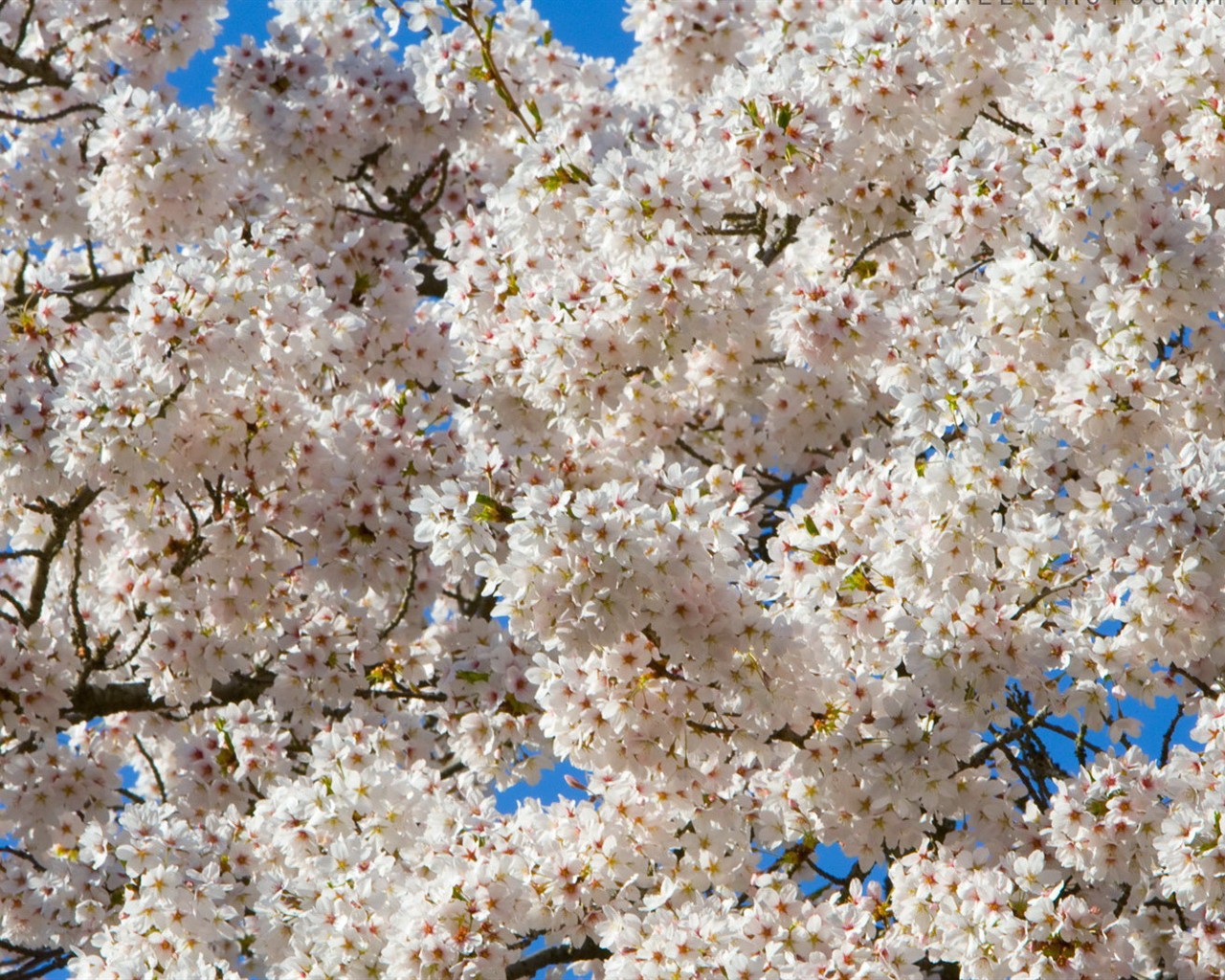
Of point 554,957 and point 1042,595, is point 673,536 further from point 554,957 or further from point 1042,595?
point 554,957

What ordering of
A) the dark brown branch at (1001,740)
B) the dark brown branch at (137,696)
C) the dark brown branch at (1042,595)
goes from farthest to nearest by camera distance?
1. the dark brown branch at (137,696)
2. the dark brown branch at (1001,740)
3. the dark brown branch at (1042,595)

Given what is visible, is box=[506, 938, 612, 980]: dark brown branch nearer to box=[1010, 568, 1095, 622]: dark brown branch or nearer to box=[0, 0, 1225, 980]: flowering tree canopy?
A: box=[0, 0, 1225, 980]: flowering tree canopy

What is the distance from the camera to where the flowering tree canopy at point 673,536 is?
664 centimetres

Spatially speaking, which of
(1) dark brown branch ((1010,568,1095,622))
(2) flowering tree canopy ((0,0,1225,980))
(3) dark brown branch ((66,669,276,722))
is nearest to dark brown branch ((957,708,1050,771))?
(2) flowering tree canopy ((0,0,1225,980))

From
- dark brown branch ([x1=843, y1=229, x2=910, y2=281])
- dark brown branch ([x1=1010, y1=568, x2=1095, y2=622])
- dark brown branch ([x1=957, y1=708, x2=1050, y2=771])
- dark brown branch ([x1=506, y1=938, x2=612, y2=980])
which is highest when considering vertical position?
dark brown branch ([x1=843, y1=229, x2=910, y2=281])

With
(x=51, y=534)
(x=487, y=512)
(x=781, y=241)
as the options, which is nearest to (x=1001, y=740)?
(x=487, y=512)

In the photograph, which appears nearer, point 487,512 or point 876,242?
point 487,512

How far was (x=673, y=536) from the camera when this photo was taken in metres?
6.00

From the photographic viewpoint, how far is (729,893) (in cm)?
736

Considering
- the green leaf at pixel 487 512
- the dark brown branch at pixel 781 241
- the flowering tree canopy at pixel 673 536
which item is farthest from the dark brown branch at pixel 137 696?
the dark brown branch at pixel 781 241

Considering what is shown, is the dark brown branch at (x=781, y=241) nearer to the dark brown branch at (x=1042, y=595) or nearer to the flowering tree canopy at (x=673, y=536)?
the flowering tree canopy at (x=673, y=536)

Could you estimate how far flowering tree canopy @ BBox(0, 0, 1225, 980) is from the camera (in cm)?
664

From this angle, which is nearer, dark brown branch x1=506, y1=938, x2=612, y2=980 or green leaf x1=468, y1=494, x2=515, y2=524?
green leaf x1=468, y1=494, x2=515, y2=524

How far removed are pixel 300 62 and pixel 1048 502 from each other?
6.93 metres
